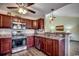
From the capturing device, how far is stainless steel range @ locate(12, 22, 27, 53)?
89.0 inches

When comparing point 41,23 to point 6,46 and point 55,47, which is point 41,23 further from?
point 6,46

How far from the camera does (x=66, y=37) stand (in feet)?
7.09

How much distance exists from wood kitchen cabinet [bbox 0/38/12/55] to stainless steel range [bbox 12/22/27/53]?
0.29 ft

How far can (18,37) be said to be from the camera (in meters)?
2.35

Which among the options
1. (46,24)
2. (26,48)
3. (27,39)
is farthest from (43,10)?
(26,48)

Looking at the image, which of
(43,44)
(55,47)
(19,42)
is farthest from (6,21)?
(55,47)

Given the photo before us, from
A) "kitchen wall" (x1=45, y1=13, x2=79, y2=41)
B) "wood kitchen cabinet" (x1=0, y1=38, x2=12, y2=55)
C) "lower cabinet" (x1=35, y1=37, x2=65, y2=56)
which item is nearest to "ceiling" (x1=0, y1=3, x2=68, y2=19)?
"kitchen wall" (x1=45, y1=13, x2=79, y2=41)

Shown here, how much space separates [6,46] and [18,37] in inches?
13.2

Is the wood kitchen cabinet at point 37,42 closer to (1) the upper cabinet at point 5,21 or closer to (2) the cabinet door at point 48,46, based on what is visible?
(2) the cabinet door at point 48,46

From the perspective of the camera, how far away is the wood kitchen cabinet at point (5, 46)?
90.0 inches

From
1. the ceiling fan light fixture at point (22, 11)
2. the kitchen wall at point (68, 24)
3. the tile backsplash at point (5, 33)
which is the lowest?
the tile backsplash at point (5, 33)

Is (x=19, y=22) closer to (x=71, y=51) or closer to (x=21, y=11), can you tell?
(x=21, y=11)

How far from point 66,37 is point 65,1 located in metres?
0.76

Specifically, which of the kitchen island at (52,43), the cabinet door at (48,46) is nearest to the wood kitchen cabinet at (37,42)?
the kitchen island at (52,43)
